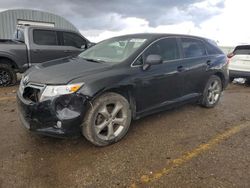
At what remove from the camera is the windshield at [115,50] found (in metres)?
3.72

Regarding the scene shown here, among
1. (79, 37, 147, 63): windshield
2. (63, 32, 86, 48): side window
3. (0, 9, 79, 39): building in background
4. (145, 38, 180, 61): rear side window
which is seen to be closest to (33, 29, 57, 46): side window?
(63, 32, 86, 48): side window

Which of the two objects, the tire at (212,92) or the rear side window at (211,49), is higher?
the rear side window at (211,49)

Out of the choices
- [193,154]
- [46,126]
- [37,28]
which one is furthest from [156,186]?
[37,28]

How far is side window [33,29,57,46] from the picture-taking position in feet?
24.0

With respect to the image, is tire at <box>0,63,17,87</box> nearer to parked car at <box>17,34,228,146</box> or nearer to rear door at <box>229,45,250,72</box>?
parked car at <box>17,34,228,146</box>

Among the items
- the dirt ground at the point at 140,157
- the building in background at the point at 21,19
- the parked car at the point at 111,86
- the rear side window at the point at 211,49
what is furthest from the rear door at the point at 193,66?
the building in background at the point at 21,19

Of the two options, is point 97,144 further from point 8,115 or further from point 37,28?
point 37,28

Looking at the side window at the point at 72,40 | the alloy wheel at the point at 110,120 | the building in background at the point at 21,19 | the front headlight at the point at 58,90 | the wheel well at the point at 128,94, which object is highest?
the building in background at the point at 21,19

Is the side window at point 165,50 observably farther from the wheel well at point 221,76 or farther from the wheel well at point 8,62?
the wheel well at point 8,62

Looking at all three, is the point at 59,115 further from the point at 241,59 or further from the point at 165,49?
the point at 241,59

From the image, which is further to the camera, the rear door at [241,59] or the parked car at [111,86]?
the rear door at [241,59]

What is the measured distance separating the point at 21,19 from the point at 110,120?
19.1 meters

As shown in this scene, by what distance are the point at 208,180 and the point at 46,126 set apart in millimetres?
2070

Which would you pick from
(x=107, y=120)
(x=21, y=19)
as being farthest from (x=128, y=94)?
(x=21, y=19)
